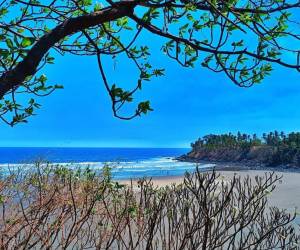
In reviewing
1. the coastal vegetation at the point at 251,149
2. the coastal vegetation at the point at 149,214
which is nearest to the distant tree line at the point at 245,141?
the coastal vegetation at the point at 251,149

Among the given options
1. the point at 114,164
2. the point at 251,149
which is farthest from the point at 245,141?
the point at 114,164

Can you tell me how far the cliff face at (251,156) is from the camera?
7312cm

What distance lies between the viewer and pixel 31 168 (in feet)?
22.4

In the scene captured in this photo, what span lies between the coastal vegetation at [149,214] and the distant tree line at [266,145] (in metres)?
67.5

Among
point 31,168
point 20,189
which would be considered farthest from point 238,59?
point 31,168

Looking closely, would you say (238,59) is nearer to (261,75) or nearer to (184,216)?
(261,75)

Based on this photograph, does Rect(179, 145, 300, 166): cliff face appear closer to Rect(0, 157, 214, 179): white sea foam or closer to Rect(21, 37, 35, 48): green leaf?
Rect(0, 157, 214, 179): white sea foam

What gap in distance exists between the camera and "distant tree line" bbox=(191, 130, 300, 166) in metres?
73.4

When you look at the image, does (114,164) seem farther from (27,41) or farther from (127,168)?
(127,168)

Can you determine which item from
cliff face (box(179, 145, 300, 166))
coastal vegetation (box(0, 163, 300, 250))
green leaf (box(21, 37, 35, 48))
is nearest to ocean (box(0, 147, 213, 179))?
coastal vegetation (box(0, 163, 300, 250))

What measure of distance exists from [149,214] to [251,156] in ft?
288

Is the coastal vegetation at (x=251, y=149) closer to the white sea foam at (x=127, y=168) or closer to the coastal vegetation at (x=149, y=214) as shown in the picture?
the white sea foam at (x=127, y=168)

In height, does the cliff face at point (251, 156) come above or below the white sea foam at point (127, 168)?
above

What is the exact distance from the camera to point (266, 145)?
3548 inches
